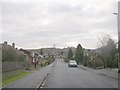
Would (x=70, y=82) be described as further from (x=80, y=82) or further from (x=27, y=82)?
(x=27, y=82)

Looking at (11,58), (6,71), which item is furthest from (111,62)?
(6,71)

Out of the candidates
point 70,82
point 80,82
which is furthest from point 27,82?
point 80,82

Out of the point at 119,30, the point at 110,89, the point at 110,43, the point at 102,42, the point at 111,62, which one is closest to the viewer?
the point at 110,89

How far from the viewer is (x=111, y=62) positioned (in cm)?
5116

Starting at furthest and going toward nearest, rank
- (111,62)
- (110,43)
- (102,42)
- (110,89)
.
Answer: (102,42), (110,43), (111,62), (110,89)

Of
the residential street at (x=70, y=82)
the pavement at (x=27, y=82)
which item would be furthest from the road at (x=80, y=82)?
the pavement at (x=27, y=82)

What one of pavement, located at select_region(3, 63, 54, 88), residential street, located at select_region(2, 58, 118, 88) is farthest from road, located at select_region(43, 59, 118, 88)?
pavement, located at select_region(3, 63, 54, 88)

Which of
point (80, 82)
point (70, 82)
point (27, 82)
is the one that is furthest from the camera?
point (27, 82)

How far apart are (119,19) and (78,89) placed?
80.8 ft

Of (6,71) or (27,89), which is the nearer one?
(27,89)

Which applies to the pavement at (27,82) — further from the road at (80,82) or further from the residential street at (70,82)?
the road at (80,82)

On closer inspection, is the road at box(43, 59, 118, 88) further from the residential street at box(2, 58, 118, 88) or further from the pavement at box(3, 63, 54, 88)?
the pavement at box(3, 63, 54, 88)

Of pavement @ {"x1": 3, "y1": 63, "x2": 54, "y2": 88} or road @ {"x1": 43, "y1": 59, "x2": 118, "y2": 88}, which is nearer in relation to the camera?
pavement @ {"x1": 3, "y1": 63, "x2": 54, "y2": 88}

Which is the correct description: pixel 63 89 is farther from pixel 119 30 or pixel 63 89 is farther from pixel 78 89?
pixel 119 30
